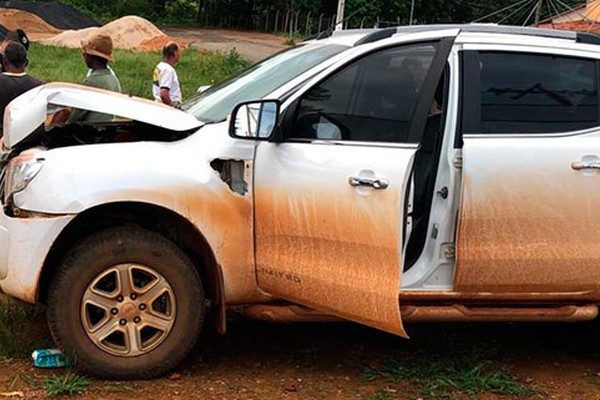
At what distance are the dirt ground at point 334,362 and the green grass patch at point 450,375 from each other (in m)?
0.06

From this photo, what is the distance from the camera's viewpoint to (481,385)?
4.48m

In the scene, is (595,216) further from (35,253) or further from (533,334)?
(35,253)

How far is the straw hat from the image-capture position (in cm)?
613

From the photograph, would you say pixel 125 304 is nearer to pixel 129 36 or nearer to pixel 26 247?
pixel 26 247

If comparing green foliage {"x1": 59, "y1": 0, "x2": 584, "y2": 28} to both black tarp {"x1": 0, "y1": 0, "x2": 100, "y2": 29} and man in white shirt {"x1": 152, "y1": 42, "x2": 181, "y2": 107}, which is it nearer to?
black tarp {"x1": 0, "y1": 0, "x2": 100, "y2": 29}

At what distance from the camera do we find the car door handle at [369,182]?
4074 mm

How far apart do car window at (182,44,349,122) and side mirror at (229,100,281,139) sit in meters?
0.30

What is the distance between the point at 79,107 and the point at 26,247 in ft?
2.52

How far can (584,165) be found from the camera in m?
4.32

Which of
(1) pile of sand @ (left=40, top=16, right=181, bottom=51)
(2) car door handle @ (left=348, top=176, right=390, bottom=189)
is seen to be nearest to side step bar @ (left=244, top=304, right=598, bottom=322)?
(2) car door handle @ (left=348, top=176, right=390, bottom=189)

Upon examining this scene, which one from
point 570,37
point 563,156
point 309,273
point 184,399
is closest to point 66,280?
point 184,399

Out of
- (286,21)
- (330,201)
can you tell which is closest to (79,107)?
(330,201)

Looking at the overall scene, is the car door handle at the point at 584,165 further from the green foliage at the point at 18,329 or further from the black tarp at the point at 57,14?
the black tarp at the point at 57,14

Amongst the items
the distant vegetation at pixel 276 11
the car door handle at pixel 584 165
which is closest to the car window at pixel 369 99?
the car door handle at pixel 584 165
